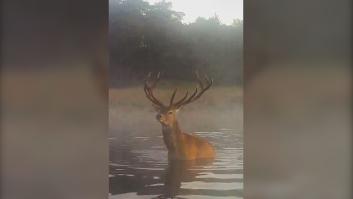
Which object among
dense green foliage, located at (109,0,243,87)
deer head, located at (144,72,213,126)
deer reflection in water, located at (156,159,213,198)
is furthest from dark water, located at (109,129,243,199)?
dense green foliage, located at (109,0,243,87)

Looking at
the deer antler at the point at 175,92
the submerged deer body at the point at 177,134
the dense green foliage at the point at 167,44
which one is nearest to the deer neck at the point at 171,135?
the submerged deer body at the point at 177,134

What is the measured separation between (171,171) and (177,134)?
0.22m

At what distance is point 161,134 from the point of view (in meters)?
2.44

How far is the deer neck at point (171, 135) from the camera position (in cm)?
244

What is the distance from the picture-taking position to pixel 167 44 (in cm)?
245

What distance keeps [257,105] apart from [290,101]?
19 centimetres

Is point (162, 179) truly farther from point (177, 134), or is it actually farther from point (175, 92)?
point (175, 92)

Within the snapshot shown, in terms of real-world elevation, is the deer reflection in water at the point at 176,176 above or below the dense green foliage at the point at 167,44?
below

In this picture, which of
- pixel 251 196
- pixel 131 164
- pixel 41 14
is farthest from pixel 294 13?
pixel 41 14

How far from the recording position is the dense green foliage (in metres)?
2.42

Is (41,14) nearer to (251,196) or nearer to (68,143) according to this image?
(68,143)

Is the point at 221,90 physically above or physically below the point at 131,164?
above

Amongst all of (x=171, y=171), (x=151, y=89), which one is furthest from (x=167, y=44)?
(x=171, y=171)

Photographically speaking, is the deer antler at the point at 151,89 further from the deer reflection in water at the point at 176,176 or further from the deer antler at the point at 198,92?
the deer reflection in water at the point at 176,176
